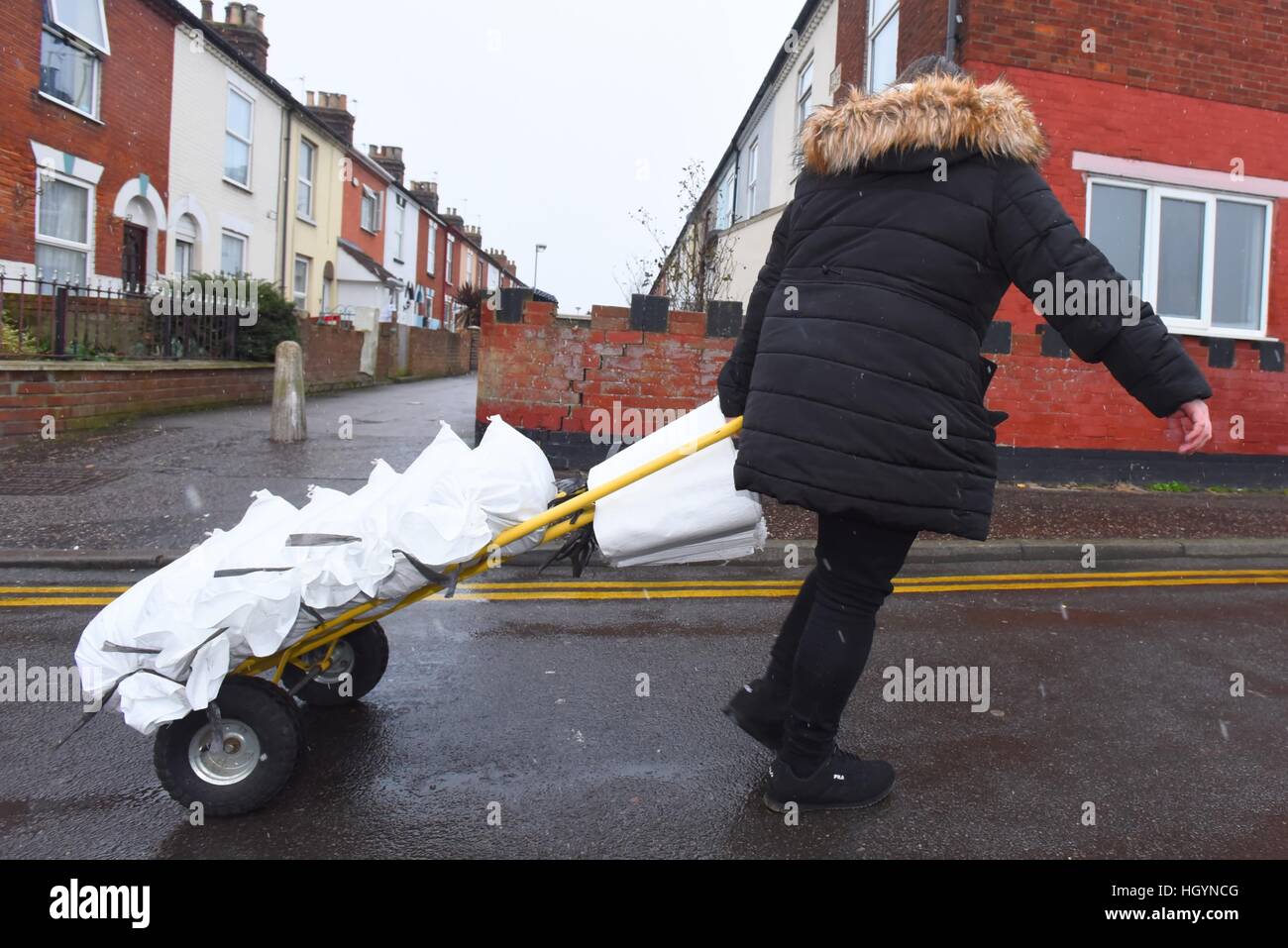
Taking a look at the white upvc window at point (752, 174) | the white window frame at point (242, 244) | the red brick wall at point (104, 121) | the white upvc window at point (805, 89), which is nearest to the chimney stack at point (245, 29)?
the white window frame at point (242, 244)

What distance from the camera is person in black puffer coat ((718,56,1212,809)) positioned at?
Answer: 97.7 inches

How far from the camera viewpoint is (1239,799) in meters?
3.06

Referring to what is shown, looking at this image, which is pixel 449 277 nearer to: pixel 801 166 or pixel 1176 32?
pixel 1176 32

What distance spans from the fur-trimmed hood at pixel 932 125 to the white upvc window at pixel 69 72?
1491 cm

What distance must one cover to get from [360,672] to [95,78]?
15.3 meters

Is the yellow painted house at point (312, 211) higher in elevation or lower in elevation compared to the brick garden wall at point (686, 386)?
higher

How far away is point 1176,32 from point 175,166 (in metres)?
15.8

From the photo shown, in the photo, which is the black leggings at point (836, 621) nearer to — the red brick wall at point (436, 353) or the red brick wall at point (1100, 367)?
the red brick wall at point (1100, 367)

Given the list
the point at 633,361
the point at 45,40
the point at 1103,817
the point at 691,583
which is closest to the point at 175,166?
the point at 45,40

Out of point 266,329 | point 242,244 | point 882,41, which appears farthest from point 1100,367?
point 242,244

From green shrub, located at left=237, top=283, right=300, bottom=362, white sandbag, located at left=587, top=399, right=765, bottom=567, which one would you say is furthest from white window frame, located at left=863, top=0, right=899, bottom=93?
white sandbag, located at left=587, top=399, right=765, bottom=567

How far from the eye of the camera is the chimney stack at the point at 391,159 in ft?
108

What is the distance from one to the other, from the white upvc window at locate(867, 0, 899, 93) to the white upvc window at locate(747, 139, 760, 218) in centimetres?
659

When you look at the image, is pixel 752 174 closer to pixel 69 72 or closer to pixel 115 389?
pixel 69 72
